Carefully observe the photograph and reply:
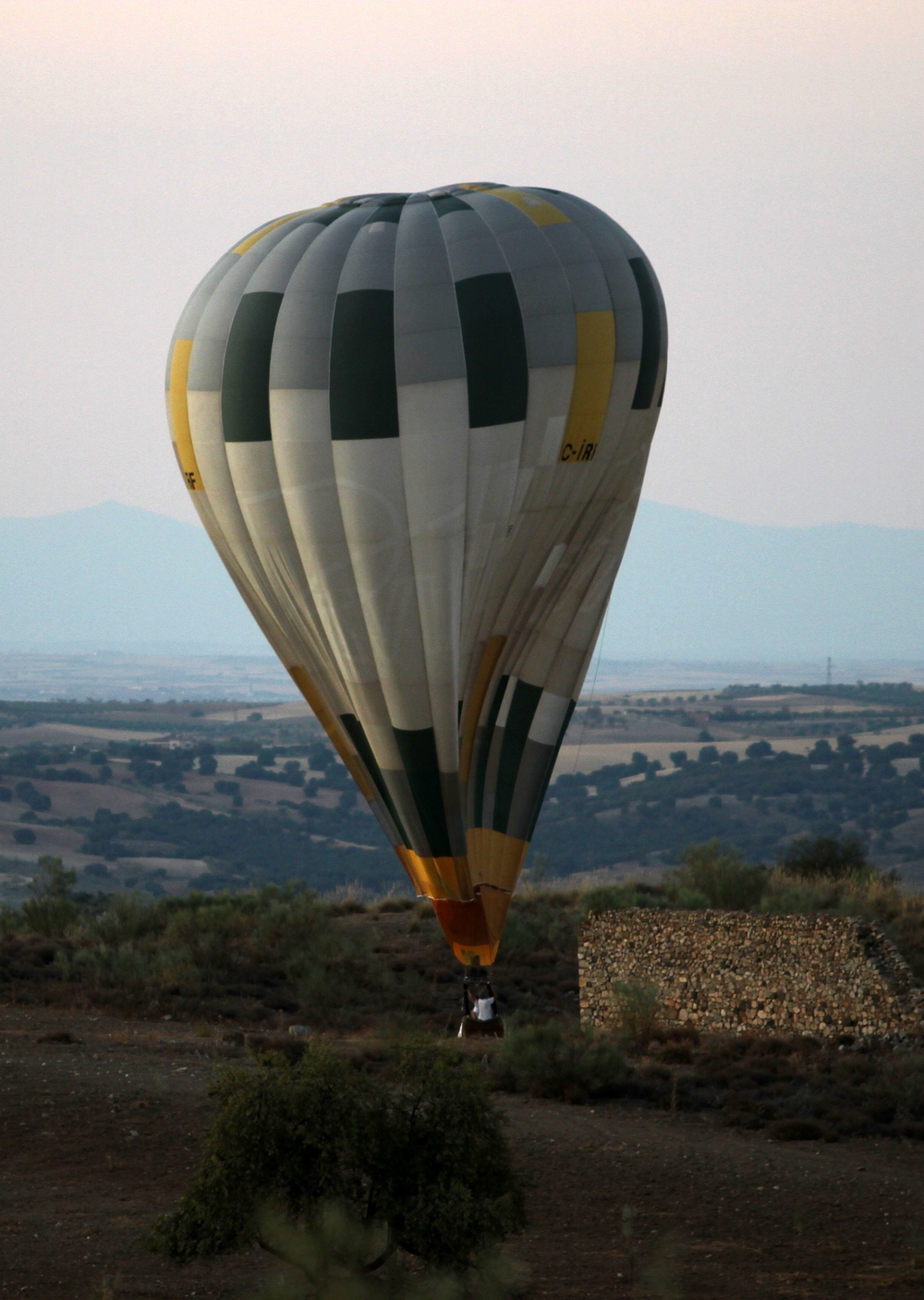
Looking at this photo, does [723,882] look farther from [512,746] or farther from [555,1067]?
[555,1067]

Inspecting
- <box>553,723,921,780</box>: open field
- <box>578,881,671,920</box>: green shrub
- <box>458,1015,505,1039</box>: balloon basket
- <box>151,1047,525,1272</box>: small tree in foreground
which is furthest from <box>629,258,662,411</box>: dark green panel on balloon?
<box>553,723,921,780</box>: open field

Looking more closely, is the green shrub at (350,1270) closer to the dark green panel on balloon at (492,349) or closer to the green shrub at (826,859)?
the dark green panel on balloon at (492,349)

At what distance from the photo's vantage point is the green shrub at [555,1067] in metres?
16.3

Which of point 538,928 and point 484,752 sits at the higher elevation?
point 484,752

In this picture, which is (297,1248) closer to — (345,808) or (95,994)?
(95,994)

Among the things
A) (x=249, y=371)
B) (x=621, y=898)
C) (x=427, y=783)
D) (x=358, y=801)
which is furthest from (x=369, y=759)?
(x=358, y=801)

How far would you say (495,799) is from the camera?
17.9 metres

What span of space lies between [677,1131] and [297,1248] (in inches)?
279

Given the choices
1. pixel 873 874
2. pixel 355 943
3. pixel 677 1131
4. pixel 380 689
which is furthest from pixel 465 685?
pixel 873 874

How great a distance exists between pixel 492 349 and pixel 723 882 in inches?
604

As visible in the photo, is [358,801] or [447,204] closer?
[447,204]

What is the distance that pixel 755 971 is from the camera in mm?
19969

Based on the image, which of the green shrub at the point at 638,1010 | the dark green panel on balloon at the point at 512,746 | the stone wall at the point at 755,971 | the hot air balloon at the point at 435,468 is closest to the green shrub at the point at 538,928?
the stone wall at the point at 755,971

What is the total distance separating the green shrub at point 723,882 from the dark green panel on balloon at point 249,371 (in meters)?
14.3
